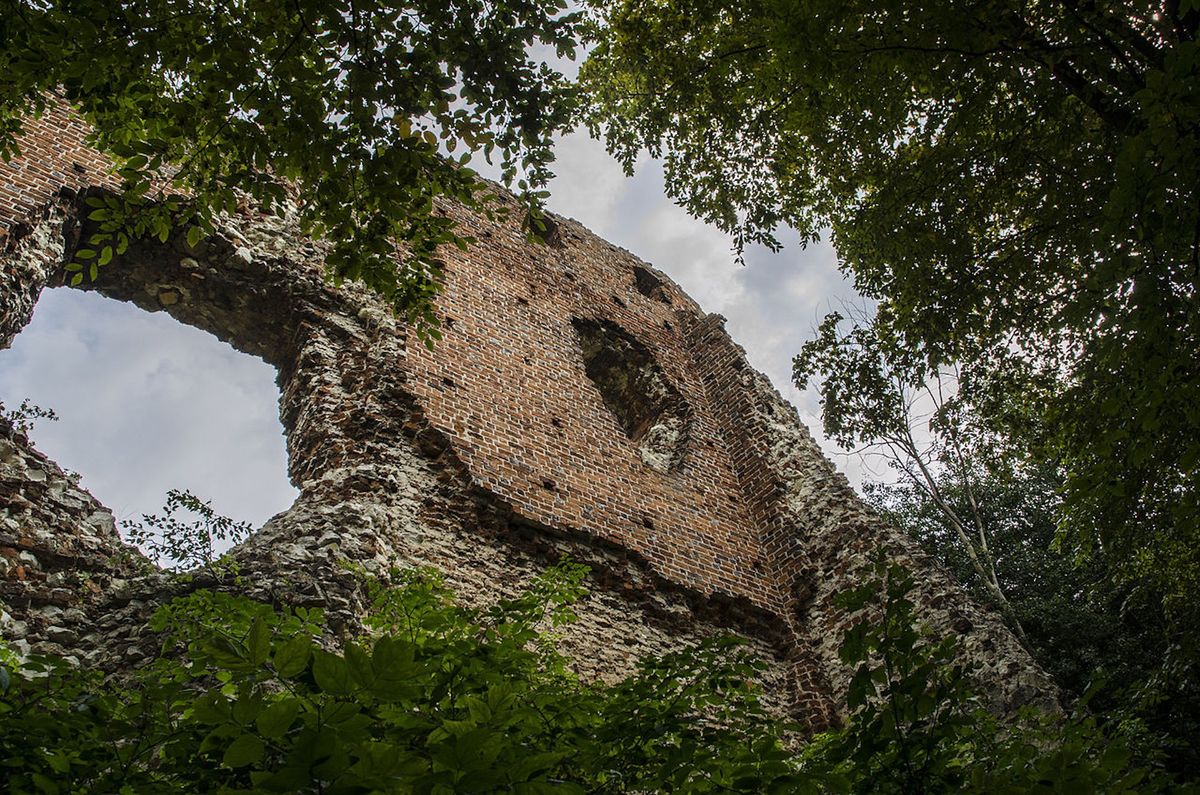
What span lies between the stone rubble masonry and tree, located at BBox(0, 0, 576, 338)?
196cm

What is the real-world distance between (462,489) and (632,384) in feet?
13.5

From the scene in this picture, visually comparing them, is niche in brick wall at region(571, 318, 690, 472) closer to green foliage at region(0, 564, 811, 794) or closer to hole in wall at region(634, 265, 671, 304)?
hole in wall at region(634, 265, 671, 304)

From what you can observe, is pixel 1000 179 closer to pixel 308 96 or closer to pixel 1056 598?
pixel 308 96

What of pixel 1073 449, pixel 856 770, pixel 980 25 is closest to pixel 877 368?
pixel 1073 449

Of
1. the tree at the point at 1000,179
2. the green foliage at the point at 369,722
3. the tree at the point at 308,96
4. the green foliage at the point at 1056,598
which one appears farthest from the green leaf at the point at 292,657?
the green foliage at the point at 1056,598

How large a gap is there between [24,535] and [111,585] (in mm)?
507

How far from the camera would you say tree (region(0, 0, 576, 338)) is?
3055mm

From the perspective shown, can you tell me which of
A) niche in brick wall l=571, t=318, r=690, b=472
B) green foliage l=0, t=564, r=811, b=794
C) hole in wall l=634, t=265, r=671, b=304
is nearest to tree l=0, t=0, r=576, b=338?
green foliage l=0, t=564, r=811, b=794

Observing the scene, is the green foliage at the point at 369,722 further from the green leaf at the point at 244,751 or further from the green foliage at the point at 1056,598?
the green foliage at the point at 1056,598

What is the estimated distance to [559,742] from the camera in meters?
2.66

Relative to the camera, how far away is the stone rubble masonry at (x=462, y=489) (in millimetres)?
4504

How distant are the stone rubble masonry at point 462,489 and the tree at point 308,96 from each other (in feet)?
6.42

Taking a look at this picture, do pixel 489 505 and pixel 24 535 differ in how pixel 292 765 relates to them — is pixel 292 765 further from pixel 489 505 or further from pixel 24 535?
pixel 489 505

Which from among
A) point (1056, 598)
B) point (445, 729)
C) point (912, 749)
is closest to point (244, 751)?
point (445, 729)
